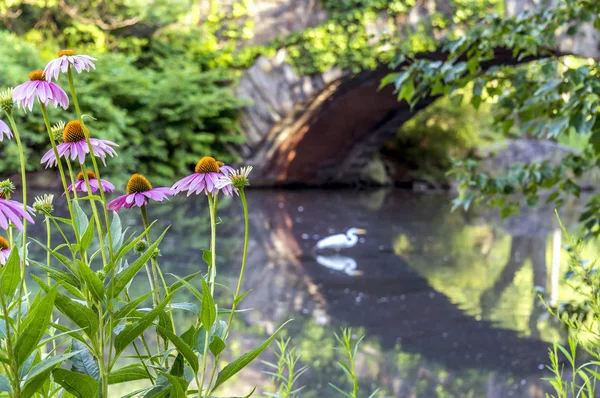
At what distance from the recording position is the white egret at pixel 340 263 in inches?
223

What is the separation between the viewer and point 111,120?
944cm

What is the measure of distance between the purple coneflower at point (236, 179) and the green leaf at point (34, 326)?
22cm

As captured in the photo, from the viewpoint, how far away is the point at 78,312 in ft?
2.19

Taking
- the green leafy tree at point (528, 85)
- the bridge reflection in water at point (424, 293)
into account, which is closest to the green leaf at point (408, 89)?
the green leafy tree at point (528, 85)

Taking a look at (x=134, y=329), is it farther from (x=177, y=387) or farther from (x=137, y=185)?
(x=137, y=185)

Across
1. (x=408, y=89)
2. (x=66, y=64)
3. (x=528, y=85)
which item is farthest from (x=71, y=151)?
(x=528, y=85)

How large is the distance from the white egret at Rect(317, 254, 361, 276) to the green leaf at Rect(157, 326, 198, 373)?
4.86m

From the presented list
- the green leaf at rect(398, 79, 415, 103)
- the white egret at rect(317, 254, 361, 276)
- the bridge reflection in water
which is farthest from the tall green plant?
the white egret at rect(317, 254, 361, 276)

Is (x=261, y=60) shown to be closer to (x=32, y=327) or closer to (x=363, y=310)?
(x=363, y=310)

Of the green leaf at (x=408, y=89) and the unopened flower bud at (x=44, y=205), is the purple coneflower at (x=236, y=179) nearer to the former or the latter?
the unopened flower bud at (x=44, y=205)

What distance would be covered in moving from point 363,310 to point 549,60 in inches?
101

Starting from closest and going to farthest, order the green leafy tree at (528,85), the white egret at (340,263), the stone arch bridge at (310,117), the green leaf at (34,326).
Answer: the green leaf at (34,326) < the green leafy tree at (528,85) < the white egret at (340,263) < the stone arch bridge at (310,117)

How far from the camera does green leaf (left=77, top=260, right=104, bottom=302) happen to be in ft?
2.11

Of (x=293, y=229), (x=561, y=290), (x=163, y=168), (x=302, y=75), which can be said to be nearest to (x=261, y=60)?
(x=302, y=75)
